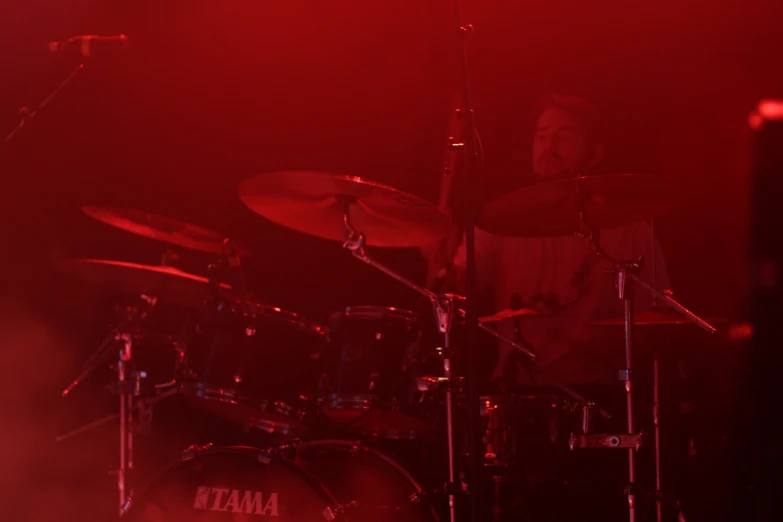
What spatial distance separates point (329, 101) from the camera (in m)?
4.05

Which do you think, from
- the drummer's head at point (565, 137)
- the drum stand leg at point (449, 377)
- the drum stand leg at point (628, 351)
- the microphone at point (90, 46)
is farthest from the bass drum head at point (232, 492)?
the drummer's head at point (565, 137)

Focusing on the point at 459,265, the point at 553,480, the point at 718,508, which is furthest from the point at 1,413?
the point at 718,508

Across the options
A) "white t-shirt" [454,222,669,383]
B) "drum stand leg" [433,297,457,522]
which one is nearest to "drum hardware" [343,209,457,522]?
"drum stand leg" [433,297,457,522]

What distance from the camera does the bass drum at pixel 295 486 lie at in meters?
2.61

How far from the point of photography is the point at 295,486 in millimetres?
2645

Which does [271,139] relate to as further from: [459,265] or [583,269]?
[583,269]

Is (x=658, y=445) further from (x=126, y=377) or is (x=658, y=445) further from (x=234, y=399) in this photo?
(x=126, y=377)

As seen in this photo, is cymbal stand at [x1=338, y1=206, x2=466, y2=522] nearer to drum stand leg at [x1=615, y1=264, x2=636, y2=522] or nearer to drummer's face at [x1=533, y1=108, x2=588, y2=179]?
drum stand leg at [x1=615, y1=264, x2=636, y2=522]

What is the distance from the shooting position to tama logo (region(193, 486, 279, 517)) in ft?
8.70

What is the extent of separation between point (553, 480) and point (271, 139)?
221 cm

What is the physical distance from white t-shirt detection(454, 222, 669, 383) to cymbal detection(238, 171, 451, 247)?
0.46m

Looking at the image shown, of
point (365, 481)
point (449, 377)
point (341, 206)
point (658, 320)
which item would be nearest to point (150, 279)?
point (341, 206)

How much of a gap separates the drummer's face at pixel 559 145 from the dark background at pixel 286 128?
0.44m

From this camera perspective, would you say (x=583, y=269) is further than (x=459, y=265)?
No
